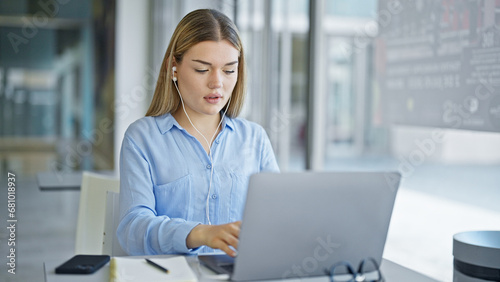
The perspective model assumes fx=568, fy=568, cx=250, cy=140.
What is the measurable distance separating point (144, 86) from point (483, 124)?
6.30 meters

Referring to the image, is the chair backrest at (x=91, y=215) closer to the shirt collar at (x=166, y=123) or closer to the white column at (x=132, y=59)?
the shirt collar at (x=166, y=123)

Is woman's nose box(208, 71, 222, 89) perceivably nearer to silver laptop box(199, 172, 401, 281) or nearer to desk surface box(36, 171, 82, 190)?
silver laptop box(199, 172, 401, 281)

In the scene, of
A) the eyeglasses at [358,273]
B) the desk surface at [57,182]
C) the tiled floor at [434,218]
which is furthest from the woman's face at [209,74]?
the desk surface at [57,182]

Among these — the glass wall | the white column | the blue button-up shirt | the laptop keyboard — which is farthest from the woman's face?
the glass wall

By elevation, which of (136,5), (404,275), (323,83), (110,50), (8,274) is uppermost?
(136,5)

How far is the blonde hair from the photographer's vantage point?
5.79 feet

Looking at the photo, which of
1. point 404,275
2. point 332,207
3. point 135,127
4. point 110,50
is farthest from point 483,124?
point 110,50

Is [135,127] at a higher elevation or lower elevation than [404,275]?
higher

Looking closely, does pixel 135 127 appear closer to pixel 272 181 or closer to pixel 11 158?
pixel 272 181

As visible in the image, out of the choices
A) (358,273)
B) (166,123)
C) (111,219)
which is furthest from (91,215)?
(358,273)

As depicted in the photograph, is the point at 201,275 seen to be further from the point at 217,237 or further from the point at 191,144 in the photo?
the point at 191,144

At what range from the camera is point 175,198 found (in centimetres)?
175

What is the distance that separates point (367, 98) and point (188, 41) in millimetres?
1835

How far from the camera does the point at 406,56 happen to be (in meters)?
A: 2.24
